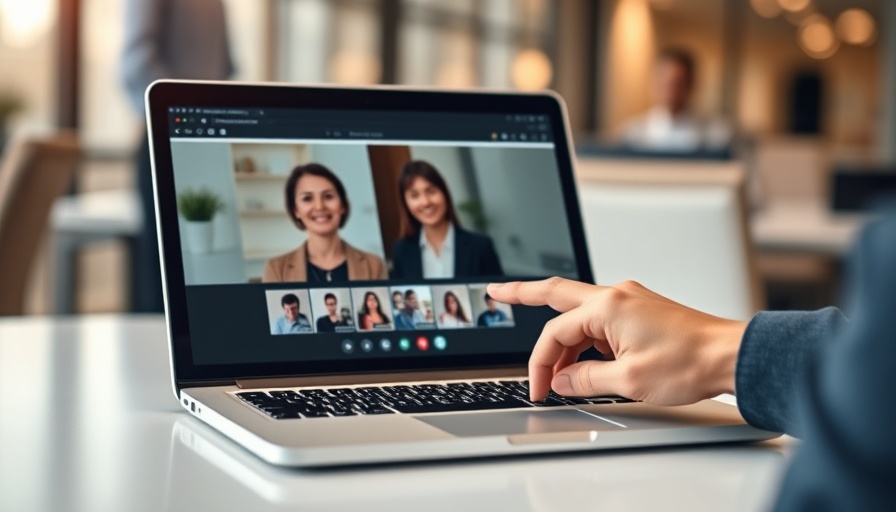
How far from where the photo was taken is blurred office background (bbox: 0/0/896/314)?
12.6 ft

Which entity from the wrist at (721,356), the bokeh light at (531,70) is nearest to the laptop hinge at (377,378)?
the wrist at (721,356)

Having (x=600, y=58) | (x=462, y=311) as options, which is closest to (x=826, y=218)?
(x=462, y=311)

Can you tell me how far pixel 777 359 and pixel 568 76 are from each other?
36.6 ft

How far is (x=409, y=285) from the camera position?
928 mm

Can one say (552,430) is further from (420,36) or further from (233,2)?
(420,36)

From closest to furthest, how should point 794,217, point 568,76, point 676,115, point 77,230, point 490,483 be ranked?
point 490,483 < point 77,230 < point 794,217 < point 676,115 < point 568,76

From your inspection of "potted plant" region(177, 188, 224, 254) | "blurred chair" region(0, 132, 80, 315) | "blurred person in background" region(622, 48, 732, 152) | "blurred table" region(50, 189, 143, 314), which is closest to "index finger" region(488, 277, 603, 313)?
"potted plant" region(177, 188, 224, 254)

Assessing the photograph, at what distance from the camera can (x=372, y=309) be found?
0.92m

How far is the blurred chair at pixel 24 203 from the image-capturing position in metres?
2.17

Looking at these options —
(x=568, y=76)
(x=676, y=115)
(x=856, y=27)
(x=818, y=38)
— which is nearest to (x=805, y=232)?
(x=676, y=115)

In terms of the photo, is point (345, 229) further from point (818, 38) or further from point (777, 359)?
point (818, 38)

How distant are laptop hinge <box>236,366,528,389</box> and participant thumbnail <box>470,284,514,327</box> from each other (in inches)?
1.5

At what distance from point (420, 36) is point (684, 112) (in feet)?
8.26

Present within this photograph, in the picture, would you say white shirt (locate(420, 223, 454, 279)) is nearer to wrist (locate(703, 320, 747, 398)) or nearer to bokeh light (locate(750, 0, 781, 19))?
wrist (locate(703, 320, 747, 398))
